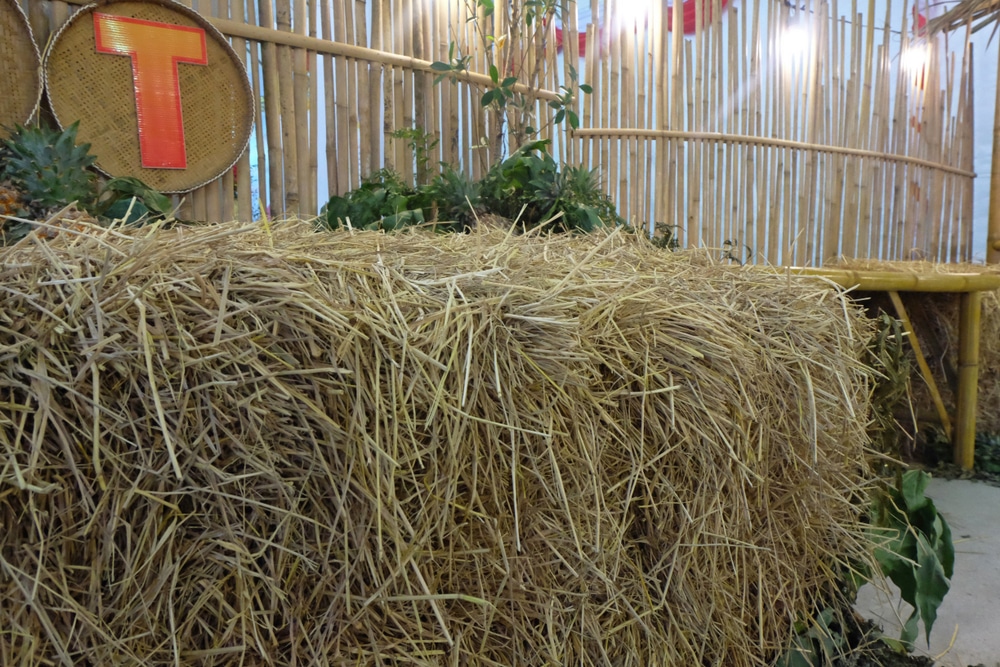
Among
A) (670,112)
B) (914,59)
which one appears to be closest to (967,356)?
(670,112)

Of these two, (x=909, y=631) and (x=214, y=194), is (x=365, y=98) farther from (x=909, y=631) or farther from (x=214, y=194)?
(x=909, y=631)

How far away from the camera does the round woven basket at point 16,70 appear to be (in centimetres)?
239

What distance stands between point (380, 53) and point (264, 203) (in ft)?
3.34

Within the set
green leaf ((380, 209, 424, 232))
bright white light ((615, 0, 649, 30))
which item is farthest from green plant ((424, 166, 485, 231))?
bright white light ((615, 0, 649, 30))

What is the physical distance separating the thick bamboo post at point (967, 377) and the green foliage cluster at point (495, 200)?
1.73m

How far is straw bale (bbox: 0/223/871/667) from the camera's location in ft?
2.59

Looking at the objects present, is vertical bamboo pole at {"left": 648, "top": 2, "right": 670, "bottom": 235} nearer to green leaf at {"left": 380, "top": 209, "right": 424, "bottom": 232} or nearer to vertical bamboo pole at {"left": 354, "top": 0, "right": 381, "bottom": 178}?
vertical bamboo pole at {"left": 354, "top": 0, "right": 381, "bottom": 178}

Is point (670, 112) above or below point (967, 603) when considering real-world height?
above

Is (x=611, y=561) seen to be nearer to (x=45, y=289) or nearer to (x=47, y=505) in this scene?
(x=47, y=505)

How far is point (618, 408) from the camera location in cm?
110

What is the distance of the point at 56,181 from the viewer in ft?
7.20

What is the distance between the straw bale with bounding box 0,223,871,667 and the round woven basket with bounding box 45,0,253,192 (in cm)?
196

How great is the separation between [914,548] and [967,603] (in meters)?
0.51

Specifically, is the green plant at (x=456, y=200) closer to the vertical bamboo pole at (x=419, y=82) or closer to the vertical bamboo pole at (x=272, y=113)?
the vertical bamboo pole at (x=272, y=113)
